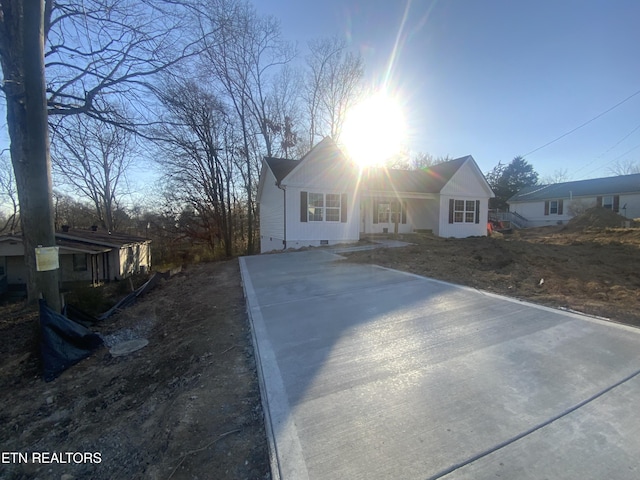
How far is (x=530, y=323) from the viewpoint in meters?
3.80

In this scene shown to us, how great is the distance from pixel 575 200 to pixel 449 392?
3469 cm

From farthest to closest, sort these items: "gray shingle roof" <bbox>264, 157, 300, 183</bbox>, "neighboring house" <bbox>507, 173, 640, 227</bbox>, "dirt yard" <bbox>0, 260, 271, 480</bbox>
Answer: "neighboring house" <bbox>507, 173, 640, 227</bbox>, "gray shingle roof" <bbox>264, 157, 300, 183</bbox>, "dirt yard" <bbox>0, 260, 271, 480</bbox>

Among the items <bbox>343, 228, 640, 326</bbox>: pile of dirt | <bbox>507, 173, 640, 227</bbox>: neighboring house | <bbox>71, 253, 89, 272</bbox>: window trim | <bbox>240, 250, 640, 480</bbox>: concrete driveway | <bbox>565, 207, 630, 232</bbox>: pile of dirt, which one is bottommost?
<bbox>71, 253, 89, 272</bbox>: window trim

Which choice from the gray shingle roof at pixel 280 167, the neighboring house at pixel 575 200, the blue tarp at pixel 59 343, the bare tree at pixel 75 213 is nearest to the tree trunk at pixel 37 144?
the blue tarp at pixel 59 343

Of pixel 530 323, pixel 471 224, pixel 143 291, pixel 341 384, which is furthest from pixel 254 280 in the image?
pixel 471 224

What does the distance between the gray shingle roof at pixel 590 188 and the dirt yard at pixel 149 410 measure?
115ft

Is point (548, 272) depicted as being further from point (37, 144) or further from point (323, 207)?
point (37, 144)

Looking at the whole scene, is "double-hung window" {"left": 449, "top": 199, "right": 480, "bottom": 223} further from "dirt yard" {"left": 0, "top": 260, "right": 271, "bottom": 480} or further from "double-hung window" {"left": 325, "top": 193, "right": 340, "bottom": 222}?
"dirt yard" {"left": 0, "top": 260, "right": 271, "bottom": 480}

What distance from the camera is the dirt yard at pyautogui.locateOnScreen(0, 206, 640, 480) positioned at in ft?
6.45

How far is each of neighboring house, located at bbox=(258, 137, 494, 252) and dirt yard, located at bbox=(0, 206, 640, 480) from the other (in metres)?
7.23

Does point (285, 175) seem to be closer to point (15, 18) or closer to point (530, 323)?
point (15, 18)

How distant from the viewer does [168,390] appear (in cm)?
285

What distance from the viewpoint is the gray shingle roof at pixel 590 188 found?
1027 inches

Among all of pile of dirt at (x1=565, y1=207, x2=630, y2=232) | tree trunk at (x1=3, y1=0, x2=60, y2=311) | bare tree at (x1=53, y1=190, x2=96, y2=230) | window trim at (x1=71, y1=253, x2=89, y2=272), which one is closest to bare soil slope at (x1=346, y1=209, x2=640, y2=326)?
tree trunk at (x1=3, y1=0, x2=60, y2=311)
